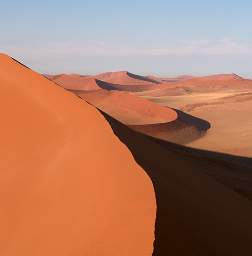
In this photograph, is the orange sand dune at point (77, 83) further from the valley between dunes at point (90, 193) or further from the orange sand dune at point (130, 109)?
the valley between dunes at point (90, 193)

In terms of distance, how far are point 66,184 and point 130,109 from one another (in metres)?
35.9

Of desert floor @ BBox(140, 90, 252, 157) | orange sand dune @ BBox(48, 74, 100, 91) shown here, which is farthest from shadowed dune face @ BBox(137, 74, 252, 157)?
orange sand dune @ BBox(48, 74, 100, 91)

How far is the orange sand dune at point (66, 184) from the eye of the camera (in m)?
4.94

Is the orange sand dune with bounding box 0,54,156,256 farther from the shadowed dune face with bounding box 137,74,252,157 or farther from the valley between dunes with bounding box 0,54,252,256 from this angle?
the shadowed dune face with bounding box 137,74,252,157

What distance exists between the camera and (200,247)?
5.07 meters

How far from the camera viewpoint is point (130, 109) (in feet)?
139

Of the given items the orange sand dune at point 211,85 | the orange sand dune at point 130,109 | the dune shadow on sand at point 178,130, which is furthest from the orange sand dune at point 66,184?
the orange sand dune at point 211,85

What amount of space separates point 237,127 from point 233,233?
2833cm

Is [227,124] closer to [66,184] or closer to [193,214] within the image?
[66,184]

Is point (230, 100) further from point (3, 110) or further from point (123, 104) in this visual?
point (3, 110)

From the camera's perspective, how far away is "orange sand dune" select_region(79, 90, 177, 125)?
123 feet

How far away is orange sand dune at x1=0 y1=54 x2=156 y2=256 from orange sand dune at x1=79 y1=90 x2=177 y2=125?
25894 millimetres

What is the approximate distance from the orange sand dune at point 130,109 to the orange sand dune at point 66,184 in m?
25.9

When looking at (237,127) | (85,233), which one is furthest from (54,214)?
(237,127)
